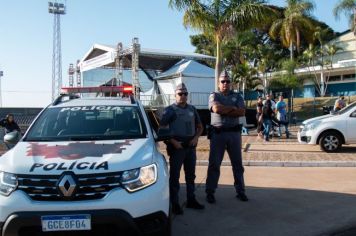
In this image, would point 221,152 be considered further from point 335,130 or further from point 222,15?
point 222,15

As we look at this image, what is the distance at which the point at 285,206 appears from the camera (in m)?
6.87

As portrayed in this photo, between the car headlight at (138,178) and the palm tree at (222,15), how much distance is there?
9920 millimetres

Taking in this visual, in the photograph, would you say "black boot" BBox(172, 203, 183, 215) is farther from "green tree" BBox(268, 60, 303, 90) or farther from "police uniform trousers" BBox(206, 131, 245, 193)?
"green tree" BBox(268, 60, 303, 90)

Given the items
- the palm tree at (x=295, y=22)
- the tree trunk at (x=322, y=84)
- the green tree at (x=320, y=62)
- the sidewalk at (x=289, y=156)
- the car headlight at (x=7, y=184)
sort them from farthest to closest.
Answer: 1. the green tree at (x=320, y=62)
2. the tree trunk at (x=322, y=84)
3. the palm tree at (x=295, y=22)
4. the sidewalk at (x=289, y=156)
5. the car headlight at (x=7, y=184)

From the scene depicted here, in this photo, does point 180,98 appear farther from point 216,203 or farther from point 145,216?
point 145,216

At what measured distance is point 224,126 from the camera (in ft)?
22.3

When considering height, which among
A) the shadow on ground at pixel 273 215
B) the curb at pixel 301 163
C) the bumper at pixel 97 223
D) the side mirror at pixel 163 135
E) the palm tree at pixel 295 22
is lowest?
the shadow on ground at pixel 273 215

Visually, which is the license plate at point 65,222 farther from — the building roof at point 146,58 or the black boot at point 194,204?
the building roof at point 146,58

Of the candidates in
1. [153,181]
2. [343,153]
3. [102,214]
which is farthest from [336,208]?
[343,153]

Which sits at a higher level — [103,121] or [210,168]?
[103,121]

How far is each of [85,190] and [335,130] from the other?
994cm

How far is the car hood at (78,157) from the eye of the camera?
442cm

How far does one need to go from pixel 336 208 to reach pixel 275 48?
46.4 meters

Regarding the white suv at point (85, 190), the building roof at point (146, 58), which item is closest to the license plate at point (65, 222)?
the white suv at point (85, 190)
